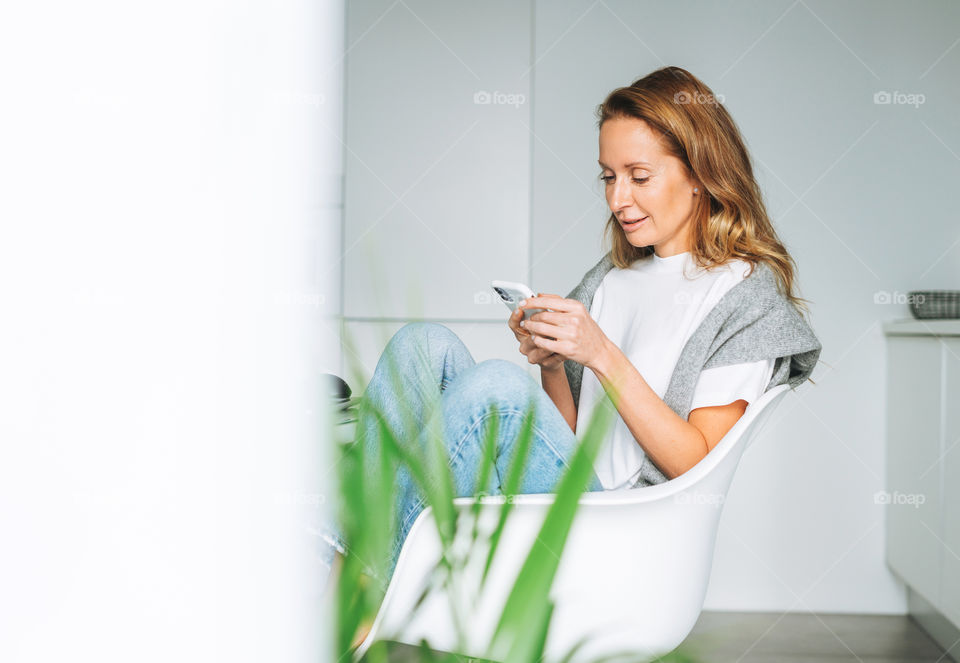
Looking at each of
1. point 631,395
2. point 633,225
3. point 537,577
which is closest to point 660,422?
point 631,395

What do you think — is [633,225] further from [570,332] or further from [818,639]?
[818,639]

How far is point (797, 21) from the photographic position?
7.47 ft

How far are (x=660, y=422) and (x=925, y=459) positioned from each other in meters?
1.23

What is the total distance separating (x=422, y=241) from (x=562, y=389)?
1.10 meters

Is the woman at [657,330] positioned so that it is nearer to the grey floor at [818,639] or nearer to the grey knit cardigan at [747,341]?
the grey knit cardigan at [747,341]

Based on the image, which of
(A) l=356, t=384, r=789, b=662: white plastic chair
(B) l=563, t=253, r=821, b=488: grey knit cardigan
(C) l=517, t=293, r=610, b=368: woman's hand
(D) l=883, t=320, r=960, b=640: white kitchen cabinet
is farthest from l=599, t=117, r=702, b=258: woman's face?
(D) l=883, t=320, r=960, b=640: white kitchen cabinet

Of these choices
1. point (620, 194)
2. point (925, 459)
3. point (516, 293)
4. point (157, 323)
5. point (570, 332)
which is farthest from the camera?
point (925, 459)

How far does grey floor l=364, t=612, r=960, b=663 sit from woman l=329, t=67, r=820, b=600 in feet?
2.55

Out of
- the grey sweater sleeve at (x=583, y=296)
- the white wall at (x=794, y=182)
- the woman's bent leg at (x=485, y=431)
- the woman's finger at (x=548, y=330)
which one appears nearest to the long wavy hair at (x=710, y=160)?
the grey sweater sleeve at (x=583, y=296)

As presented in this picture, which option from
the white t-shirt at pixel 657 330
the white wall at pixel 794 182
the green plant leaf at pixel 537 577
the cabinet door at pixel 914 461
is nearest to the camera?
the green plant leaf at pixel 537 577

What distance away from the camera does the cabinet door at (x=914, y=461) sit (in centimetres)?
200

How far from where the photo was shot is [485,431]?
0.99 metres

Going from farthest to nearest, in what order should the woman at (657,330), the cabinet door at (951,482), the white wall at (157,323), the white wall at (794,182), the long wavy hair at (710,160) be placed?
1. the white wall at (794,182)
2. the cabinet door at (951,482)
3. the long wavy hair at (710,160)
4. the woman at (657,330)
5. the white wall at (157,323)

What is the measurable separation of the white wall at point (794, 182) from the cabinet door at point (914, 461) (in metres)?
0.05
